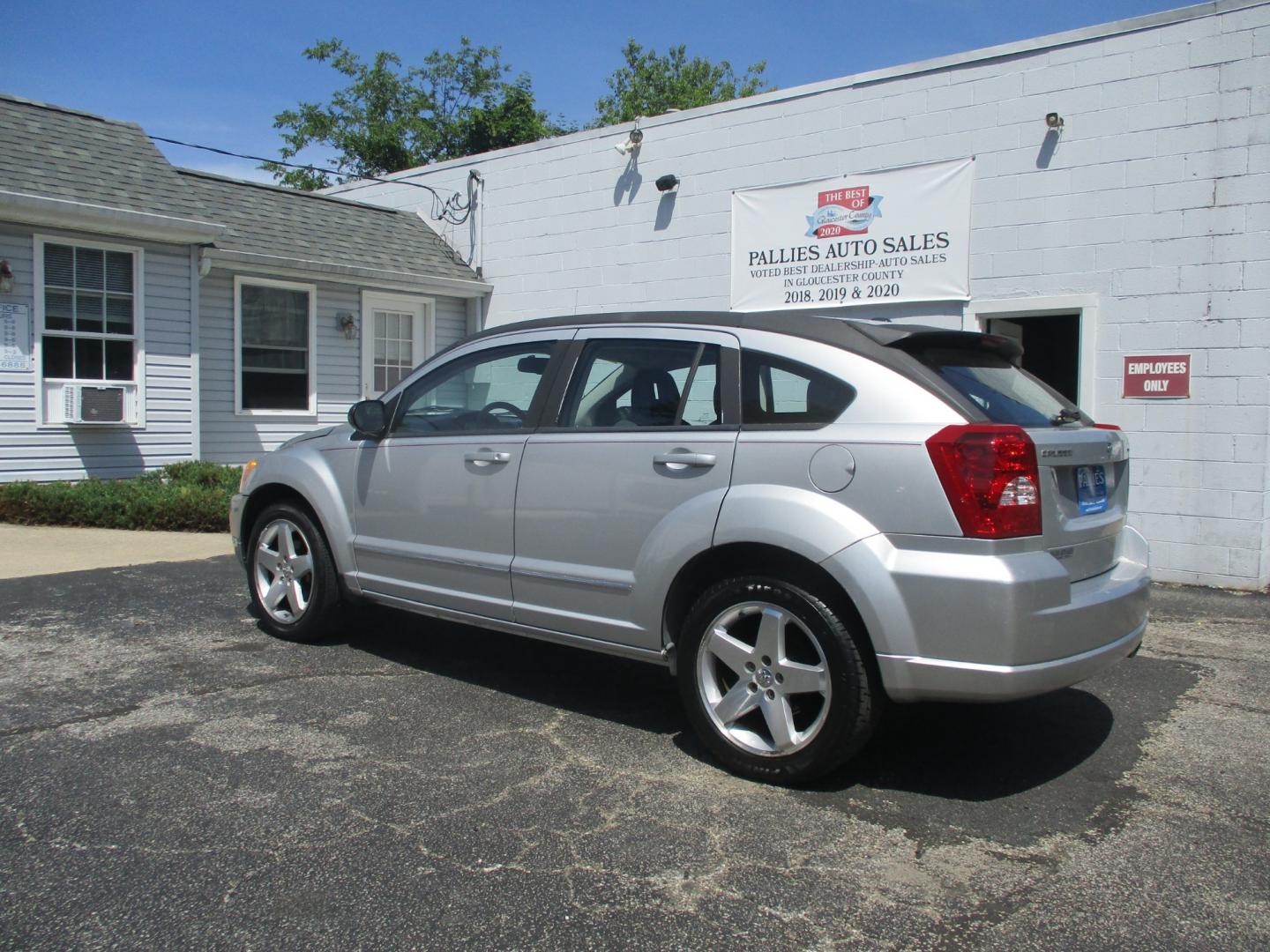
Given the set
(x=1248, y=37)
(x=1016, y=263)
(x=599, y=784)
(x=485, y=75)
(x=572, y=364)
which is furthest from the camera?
(x=485, y=75)

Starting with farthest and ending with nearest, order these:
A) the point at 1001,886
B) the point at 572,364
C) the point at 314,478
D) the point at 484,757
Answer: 1. the point at 314,478
2. the point at 572,364
3. the point at 484,757
4. the point at 1001,886

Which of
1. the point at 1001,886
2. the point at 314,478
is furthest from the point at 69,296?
the point at 1001,886

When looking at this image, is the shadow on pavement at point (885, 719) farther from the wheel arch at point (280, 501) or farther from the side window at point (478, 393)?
the side window at point (478, 393)

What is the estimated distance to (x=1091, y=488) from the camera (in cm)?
390

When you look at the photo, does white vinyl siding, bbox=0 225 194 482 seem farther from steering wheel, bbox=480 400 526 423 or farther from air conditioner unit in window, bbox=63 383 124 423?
steering wheel, bbox=480 400 526 423

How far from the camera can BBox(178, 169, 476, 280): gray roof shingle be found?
12.8 metres

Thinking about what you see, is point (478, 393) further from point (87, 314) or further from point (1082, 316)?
point (87, 314)

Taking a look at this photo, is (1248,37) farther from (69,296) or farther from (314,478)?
(69,296)

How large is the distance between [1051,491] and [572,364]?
2118 millimetres

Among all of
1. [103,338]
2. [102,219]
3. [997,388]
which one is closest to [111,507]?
[103,338]

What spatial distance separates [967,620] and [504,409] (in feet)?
8.13

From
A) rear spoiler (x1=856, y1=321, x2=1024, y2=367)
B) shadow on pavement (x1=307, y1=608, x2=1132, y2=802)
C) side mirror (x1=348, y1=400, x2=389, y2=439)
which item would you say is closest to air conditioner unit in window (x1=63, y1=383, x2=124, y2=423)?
shadow on pavement (x1=307, y1=608, x2=1132, y2=802)

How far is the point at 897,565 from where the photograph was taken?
138 inches

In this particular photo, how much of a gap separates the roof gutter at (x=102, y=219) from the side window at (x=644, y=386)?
8249 mm
